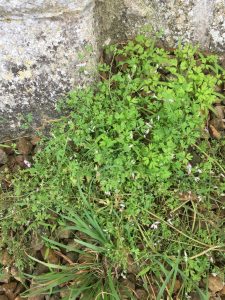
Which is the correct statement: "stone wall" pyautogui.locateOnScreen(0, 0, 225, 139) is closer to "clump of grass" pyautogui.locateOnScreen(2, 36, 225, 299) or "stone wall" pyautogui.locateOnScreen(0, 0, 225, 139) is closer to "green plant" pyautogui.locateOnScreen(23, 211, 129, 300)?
"clump of grass" pyautogui.locateOnScreen(2, 36, 225, 299)

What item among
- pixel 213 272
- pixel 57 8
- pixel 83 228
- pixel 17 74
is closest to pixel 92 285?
pixel 83 228

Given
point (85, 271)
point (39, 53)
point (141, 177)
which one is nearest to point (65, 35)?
point (39, 53)

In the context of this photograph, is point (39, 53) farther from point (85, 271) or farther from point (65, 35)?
point (85, 271)

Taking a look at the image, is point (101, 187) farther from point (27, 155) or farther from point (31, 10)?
point (31, 10)

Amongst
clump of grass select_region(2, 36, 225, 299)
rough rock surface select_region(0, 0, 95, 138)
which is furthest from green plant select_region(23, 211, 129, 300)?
rough rock surface select_region(0, 0, 95, 138)

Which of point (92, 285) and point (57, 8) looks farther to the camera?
point (92, 285)

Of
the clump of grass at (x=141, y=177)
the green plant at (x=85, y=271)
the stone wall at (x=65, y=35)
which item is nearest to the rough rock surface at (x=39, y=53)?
the stone wall at (x=65, y=35)
